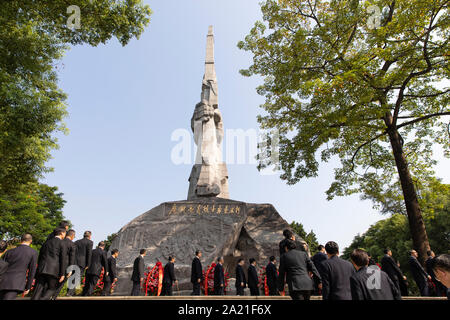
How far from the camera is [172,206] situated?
10.4m

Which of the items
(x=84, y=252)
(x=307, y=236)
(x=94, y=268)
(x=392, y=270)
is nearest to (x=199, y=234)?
(x=94, y=268)

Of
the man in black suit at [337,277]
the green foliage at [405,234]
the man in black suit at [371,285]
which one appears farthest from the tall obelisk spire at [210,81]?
the man in black suit at [371,285]

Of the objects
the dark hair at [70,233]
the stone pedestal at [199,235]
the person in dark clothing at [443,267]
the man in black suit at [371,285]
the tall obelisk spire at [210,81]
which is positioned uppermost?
the tall obelisk spire at [210,81]

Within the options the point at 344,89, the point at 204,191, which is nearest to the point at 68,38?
the point at 204,191

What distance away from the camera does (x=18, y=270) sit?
409 centimetres

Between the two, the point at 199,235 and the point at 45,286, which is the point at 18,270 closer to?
the point at 45,286

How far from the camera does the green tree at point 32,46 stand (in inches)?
335

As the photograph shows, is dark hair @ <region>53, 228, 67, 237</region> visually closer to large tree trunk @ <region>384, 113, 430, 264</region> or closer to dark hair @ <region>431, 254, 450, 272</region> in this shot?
dark hair @ <region>431, 254, 450, 272</region>

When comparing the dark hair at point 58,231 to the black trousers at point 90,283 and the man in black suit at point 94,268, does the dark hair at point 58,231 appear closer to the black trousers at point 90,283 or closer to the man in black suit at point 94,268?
the man in black suit at point 94,268

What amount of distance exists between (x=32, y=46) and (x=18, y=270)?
9.89 metres

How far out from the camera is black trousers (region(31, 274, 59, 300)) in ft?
14.4

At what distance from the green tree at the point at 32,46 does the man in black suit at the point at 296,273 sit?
333 inches

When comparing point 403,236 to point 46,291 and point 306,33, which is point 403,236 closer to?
point 306,33
